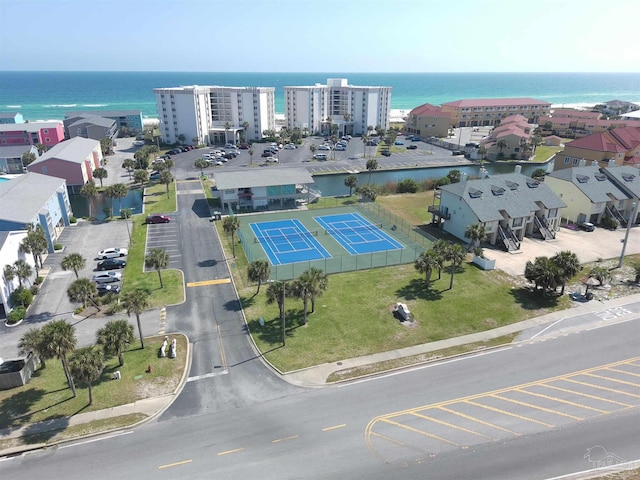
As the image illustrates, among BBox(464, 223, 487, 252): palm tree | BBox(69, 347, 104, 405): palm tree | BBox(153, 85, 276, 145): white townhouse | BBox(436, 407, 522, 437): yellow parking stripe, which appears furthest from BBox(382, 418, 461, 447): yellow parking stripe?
BBox(153, 85, 276, 145): white townhouse

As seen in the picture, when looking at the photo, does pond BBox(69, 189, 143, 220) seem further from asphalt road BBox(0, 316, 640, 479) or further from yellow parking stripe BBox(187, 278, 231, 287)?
asphalt road BBox(0, 316, 640, 479)

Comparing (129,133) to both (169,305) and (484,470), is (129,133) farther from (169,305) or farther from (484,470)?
(484,470)

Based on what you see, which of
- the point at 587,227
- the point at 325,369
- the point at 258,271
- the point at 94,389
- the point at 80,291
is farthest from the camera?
the point at 587,227

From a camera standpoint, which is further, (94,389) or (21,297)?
(21,297)

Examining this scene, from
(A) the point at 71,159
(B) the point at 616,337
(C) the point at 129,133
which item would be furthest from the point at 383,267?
(C) the point at 129,133

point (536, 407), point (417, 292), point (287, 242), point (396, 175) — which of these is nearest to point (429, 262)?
point (417, 292)

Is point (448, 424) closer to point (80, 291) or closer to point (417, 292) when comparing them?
point (417, 292)

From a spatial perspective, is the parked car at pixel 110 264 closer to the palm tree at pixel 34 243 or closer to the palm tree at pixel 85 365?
the palm tree at pixel 34 243
